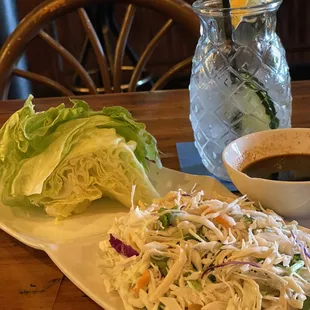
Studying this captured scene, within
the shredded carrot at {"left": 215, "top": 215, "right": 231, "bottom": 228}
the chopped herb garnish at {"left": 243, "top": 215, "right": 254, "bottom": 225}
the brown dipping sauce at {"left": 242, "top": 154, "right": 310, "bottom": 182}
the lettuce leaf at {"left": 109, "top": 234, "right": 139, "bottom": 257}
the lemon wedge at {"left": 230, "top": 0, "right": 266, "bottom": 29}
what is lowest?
the brown dipping sauce at {"left": 242, "top": 154, "right": 310, "bottom": 182}

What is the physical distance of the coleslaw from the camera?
1.77 feet

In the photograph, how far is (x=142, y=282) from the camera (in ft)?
1.89

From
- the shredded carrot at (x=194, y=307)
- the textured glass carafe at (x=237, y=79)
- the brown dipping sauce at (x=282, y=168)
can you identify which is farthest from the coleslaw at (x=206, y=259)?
the textured glass carafe at (x=237, y=79)

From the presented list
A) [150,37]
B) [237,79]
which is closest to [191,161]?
[237,79]

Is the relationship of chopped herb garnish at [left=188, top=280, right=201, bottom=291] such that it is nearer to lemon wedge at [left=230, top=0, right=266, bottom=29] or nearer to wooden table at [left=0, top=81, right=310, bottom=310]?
wooden table at [left=0, top=81, right=310, bottom=310]

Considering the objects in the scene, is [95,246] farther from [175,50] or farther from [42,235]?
[175,50]

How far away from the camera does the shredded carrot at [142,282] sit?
0.57 metres

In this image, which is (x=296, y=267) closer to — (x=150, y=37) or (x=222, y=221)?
(x=222, y=221)

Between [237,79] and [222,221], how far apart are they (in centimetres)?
33

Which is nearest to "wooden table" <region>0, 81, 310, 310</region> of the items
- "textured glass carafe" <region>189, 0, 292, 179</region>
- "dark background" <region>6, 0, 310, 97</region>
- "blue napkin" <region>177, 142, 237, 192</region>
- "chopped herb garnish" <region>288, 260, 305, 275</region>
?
"blue napkin" <region>177, 142, 237, 192</region>

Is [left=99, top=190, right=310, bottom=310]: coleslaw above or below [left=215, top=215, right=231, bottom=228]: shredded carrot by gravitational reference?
below

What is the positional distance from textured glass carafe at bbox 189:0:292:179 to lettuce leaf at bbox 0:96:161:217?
16cm

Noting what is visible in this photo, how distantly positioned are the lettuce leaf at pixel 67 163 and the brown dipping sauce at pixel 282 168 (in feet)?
0.52

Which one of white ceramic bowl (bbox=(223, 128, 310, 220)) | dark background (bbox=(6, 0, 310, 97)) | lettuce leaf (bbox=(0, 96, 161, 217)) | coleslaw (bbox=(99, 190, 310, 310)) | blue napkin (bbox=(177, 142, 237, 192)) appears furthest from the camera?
dark background (bbox=(6, 0, 310, 97))
